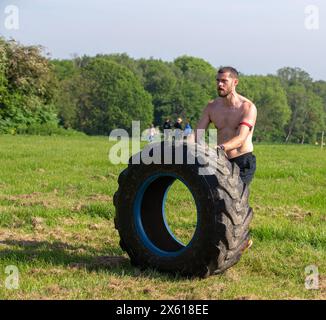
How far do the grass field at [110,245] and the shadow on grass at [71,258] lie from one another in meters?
0.01

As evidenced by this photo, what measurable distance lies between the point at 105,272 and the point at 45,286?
2.62ft

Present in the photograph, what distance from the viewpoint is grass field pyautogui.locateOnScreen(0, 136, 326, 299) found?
5.54 m

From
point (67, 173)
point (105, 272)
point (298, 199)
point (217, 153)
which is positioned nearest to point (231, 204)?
point (217, 153)

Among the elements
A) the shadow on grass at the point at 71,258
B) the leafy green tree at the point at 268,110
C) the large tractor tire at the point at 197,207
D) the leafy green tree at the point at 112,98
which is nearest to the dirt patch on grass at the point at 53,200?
the shadow on grass at the point at 71,258

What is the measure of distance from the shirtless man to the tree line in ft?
94.8

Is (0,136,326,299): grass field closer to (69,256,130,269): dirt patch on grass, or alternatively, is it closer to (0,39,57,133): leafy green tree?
(69,256,130,269): dirt patch on grass

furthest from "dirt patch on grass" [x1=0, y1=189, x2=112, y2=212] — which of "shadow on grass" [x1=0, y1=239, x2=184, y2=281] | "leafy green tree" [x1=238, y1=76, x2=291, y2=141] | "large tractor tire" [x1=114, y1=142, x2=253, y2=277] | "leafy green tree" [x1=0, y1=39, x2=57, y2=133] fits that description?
"leafy green tree" [x1=238, y1=76, x2=291, y2=141]

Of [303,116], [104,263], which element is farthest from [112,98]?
[104,263]

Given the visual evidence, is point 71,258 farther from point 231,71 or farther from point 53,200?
point 53,200

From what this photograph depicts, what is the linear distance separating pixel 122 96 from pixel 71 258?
85.0m

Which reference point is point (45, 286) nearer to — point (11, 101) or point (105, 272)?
point (105, 272)

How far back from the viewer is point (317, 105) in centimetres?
11794

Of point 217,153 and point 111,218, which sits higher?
point 217,153

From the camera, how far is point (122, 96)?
9088 cm
